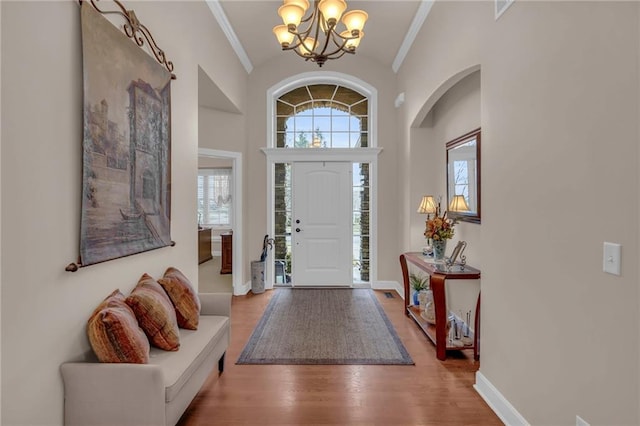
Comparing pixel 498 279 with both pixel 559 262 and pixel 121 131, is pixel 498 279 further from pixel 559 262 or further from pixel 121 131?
pixel 121 131

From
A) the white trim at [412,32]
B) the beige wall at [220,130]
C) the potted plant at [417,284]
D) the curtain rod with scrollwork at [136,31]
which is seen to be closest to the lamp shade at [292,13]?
the curtain rod with scrollwork at [136,31]

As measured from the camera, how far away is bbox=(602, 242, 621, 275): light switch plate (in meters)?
1.29

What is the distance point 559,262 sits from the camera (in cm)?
161

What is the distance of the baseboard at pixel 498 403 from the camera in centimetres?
192

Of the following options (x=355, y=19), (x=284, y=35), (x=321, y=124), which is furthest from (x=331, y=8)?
(x=321, y=124)

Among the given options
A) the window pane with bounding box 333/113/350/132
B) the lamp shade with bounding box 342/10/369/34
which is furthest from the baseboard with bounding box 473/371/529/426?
the window pane with bounding box 333/113/350/132

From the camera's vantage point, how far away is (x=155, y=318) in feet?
6.13

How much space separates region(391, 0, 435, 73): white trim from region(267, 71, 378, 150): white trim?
20.2 inches

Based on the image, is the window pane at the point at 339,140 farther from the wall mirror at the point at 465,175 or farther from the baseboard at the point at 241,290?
the baseboard at the point at 241,290

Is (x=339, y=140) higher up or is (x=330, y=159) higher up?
(x=339, y=140)

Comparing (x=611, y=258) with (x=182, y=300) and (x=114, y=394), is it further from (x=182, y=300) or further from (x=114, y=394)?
(x=182, y=300)

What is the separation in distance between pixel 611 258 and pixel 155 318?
2.22 meters

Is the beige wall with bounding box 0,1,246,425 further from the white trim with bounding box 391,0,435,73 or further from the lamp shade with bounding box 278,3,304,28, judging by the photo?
the white trim with bounding box 391,0,435,73

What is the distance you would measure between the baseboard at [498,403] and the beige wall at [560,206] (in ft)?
0.13
